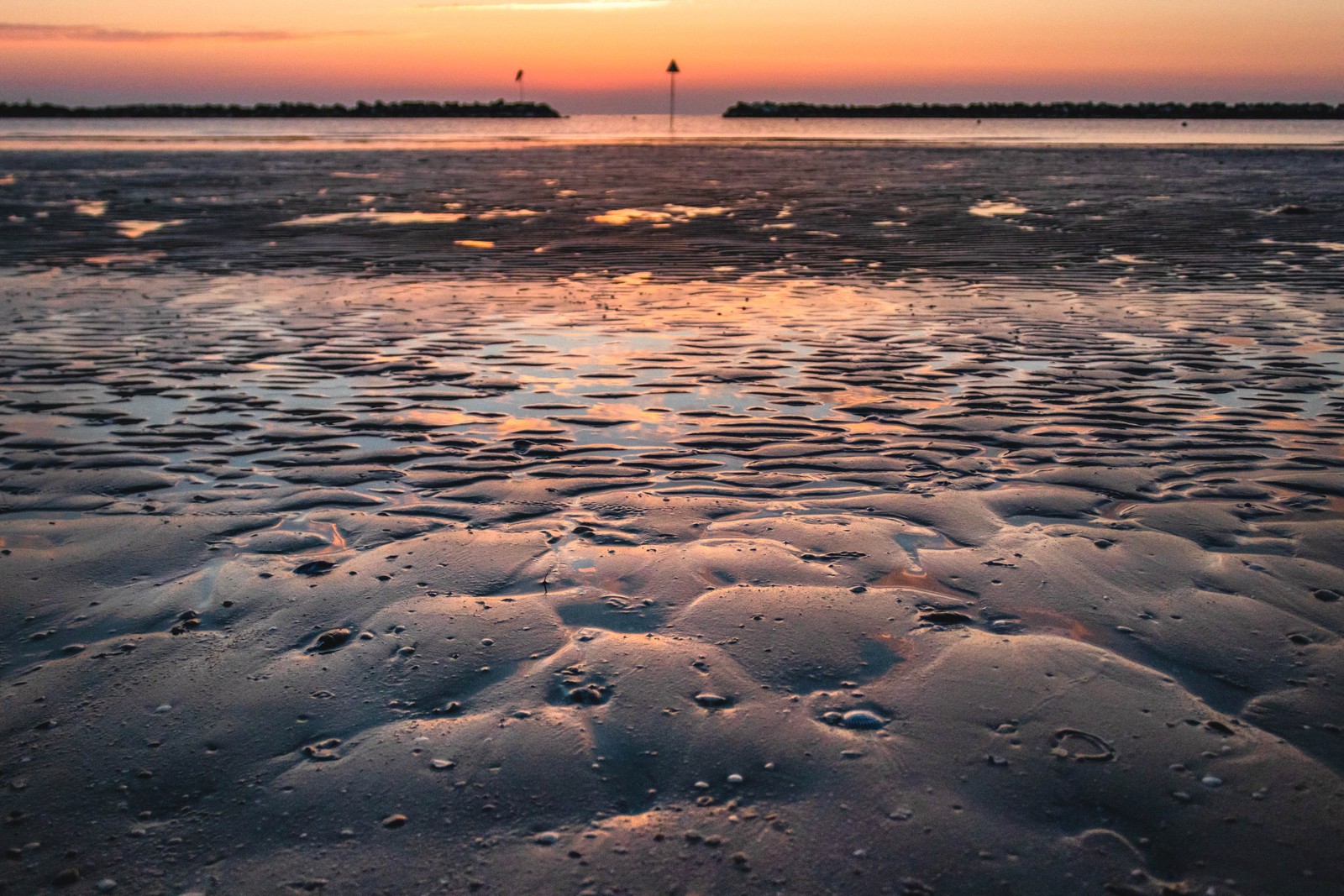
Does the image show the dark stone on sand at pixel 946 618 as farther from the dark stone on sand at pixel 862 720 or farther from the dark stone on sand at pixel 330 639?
the dark stone on sand at pixel 330 639

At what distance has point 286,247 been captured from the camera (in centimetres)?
1483

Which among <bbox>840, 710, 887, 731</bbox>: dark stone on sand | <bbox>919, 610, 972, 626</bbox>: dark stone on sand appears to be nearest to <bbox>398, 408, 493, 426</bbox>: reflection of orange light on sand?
<bbox>919, 610, 972, 626</bbox>: dark stone on sand

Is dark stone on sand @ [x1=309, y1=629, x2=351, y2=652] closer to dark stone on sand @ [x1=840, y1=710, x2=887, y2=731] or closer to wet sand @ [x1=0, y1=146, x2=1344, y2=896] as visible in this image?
wet sand @ [x1=0, y1=146, x2=1344, y2=896]

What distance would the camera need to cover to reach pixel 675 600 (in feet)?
12.4

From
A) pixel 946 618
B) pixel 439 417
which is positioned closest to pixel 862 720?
pixel 946 618

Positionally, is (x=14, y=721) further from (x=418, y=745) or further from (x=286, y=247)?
(x=286, y=247)

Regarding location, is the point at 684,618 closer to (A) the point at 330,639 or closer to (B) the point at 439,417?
(A) the point at 330,639

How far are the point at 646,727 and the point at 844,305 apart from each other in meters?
7.78

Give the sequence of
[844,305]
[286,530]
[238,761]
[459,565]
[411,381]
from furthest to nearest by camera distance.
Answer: [844,305] → [411,381] → [286,530] → [459,565] → [238,761]

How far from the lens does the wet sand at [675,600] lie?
98.7 inches

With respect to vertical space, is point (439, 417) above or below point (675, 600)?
A: above

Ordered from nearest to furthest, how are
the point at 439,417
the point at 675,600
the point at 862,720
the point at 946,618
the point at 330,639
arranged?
the point at 862,720 < the point at 330,639 < the point at 946,618 < the point at 675,600 < the point at 439,417

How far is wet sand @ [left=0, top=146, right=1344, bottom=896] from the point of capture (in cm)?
251

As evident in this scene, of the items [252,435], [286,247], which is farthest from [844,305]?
[286,247]
